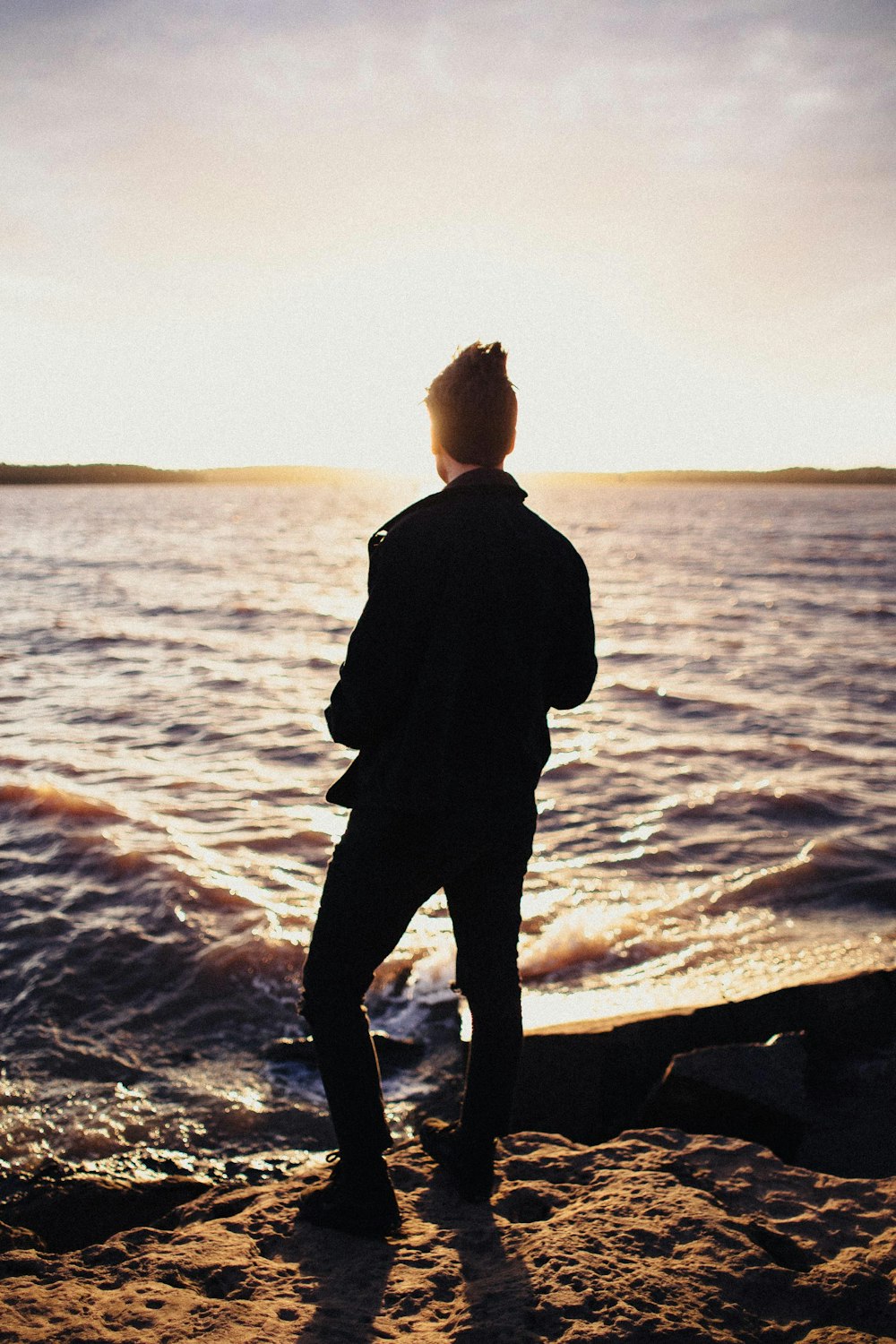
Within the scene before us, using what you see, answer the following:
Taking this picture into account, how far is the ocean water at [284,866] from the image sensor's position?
3.74m

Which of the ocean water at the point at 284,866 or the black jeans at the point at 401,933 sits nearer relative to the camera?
the black jeans at the point at 401,933

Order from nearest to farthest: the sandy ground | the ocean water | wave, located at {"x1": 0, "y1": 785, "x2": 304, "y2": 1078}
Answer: the sandy ground < the ocean water < wave, located at {"x1": 0, "y1": 785, "x2": 304, "y2": 1078}

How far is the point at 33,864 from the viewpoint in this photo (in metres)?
5.73

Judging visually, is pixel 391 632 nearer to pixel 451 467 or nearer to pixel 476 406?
pixel 451 467

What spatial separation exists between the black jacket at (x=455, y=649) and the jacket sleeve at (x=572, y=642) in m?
0.01

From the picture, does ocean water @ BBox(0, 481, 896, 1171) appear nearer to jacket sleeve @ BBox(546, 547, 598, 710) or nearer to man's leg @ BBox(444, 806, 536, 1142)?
man's leg @ BBox(444, 806, 536, 1142)

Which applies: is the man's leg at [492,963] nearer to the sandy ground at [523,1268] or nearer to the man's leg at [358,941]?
the man's leg at [358,941]

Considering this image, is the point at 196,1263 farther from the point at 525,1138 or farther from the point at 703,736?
the point at 703,736

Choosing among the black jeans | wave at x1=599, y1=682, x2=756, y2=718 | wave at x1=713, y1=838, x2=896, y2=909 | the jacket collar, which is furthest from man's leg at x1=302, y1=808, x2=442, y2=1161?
wave at x1=599, y1=682, x2=756, y2=718

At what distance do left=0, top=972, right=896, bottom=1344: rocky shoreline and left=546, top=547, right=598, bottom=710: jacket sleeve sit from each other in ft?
4.54

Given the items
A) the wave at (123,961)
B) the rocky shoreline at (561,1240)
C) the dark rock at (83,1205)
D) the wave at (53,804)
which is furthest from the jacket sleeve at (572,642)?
the wave at (53,804)

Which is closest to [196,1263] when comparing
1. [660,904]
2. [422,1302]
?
[422,1302]

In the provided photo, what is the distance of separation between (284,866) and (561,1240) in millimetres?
3865

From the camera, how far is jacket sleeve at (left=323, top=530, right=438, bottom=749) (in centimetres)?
Answer: 209
